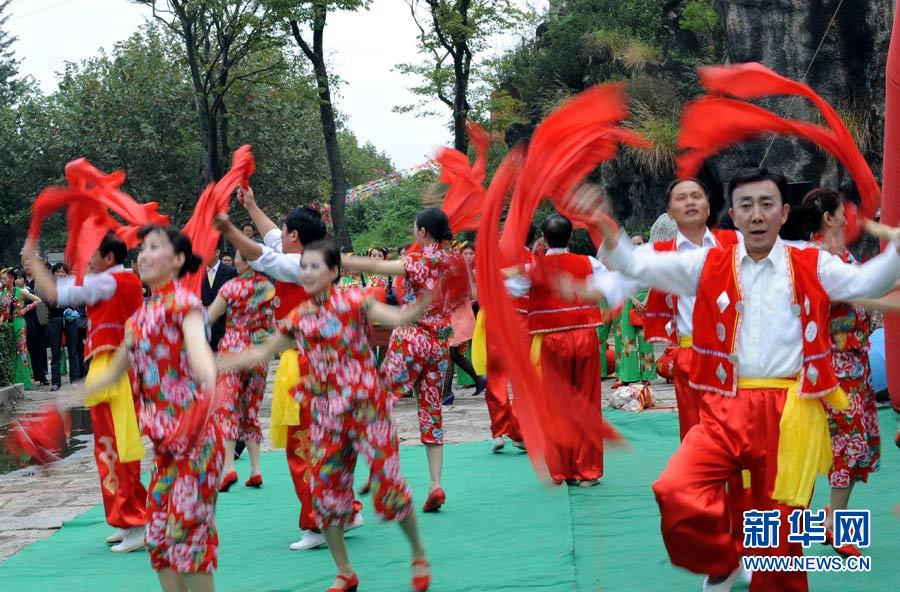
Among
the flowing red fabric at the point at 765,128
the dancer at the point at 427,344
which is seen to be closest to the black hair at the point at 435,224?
the dancer at the point at 427,344

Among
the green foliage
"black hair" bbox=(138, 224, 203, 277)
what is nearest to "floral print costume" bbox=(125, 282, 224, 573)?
"black hair" bbox=(138, 224, 203, 277)

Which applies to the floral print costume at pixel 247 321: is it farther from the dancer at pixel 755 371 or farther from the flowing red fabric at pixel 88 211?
the dancer at pixel 755 371

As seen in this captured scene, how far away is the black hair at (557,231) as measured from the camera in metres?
7.20

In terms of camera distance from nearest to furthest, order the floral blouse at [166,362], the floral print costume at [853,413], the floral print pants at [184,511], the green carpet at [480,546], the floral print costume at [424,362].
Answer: the floral print pants at [184,511] < the floral blouse at [166,362] < the green carpet at [480,546] < the floral print costume at [853,413] < the floral print costume at [424,362]

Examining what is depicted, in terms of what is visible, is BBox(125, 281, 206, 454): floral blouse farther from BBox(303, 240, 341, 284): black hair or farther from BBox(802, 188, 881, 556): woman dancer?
BBox(802, 188, 881, 556): woman dancer

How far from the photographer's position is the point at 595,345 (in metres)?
7.54

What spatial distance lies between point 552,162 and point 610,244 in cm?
37

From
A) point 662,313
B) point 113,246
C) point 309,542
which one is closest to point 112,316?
point 113,246

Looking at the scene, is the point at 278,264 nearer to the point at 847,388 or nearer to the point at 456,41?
the point at 847,388

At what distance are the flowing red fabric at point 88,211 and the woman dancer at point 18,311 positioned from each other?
9.67 meters

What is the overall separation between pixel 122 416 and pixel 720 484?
326 centimetres

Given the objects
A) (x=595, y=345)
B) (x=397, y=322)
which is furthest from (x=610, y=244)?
(x=595, y=345)

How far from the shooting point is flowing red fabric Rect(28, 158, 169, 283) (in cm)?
604

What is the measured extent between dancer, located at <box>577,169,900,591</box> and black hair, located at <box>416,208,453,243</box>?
2.31 m
